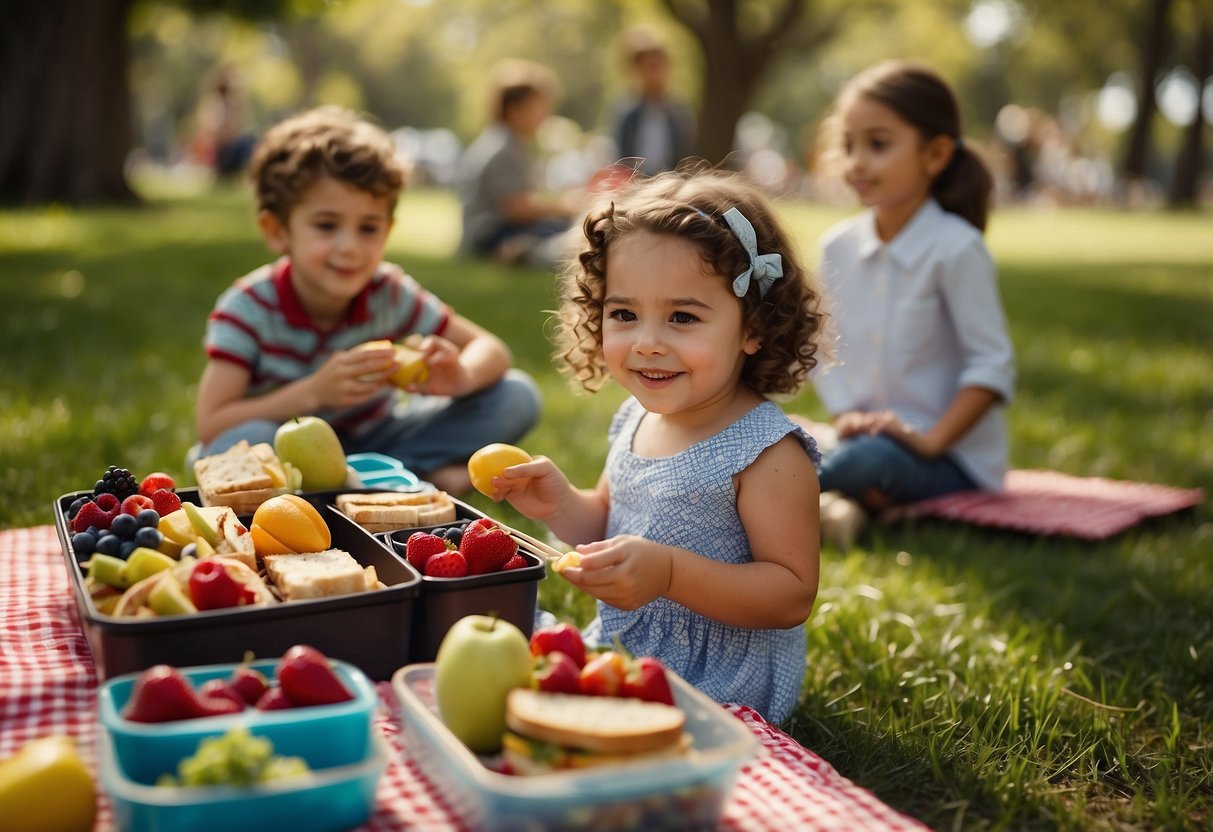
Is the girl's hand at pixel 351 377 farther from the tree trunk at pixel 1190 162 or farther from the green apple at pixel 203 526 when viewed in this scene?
the tree trunk at pixel 1190 162

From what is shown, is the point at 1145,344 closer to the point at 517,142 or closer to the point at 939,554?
the point at 939,554

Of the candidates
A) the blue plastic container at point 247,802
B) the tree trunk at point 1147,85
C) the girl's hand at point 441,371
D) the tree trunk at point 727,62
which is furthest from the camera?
the tree trunk at point 1147,85

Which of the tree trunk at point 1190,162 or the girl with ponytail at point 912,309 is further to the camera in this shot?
the tree trunk at point 1190,162

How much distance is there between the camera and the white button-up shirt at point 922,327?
425 cm

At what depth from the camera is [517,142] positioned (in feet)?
33.9

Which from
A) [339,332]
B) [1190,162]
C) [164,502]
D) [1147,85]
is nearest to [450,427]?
[339,332]

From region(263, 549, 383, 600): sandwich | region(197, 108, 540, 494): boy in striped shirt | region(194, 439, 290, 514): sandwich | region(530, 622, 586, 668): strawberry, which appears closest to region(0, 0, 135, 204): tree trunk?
region(197, 108, 540, 494): boy in striped shirt

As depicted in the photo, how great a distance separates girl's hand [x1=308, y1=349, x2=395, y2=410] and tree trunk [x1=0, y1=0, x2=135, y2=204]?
11.5 metres

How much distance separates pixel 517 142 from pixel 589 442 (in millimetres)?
5871

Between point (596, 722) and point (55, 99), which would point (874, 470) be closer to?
point (596, 722)

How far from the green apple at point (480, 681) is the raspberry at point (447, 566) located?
0.39m

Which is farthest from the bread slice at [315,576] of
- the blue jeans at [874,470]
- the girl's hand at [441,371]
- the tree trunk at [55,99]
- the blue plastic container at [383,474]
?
the tree trunk at [55,99]

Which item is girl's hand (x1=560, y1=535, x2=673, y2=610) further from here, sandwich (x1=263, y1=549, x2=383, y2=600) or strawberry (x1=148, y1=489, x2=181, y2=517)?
strawberry (x1=148, y1=489, x2=181, y2=517)

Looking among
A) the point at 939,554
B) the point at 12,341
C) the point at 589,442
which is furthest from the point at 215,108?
the point at 939,554
